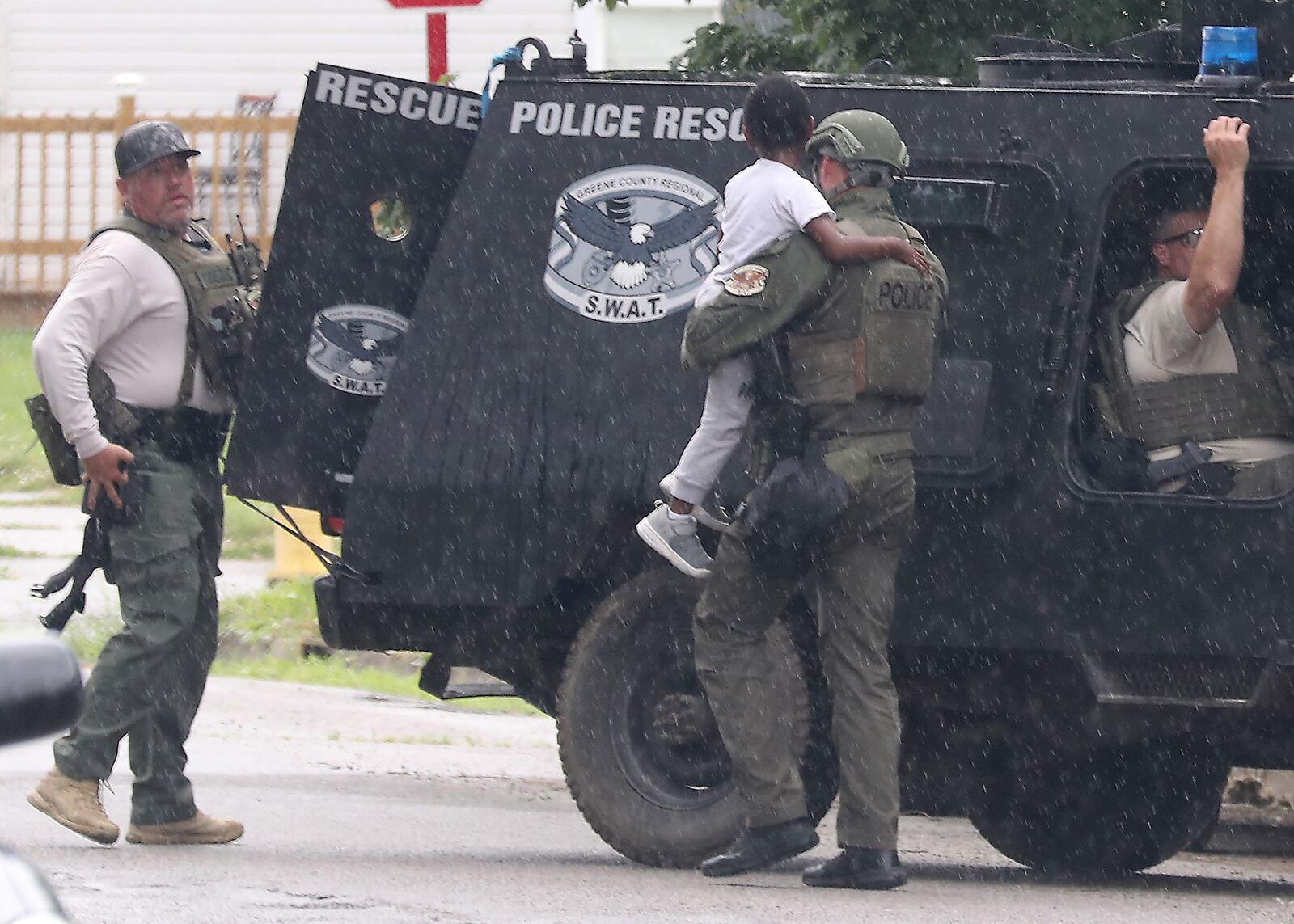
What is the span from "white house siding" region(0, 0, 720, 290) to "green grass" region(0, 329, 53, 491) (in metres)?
3.60

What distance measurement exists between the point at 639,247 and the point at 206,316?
127 cm

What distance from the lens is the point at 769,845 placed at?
233 inches

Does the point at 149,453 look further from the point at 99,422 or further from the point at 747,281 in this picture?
the point at 747,281

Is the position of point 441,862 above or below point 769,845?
below

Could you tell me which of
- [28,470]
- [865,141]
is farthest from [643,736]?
[28,470]

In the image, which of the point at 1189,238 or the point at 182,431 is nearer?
the point at 1189,238

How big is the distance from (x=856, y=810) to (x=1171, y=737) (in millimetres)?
1155

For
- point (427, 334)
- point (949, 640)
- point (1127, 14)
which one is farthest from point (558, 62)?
point (1127, 14)

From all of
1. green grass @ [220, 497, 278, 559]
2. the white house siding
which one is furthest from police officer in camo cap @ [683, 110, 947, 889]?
the white house siding

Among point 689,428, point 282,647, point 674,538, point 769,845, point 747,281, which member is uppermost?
point 747,281

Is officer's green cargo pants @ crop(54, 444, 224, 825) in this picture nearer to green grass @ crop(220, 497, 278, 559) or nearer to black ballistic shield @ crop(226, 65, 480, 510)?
black ballistic shield @ crop(226, 65, 480, 510)

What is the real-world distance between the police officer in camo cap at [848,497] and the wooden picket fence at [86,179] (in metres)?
11.9

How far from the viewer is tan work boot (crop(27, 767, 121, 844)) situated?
635 cm

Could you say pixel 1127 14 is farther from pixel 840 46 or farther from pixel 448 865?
pixel 448 865
